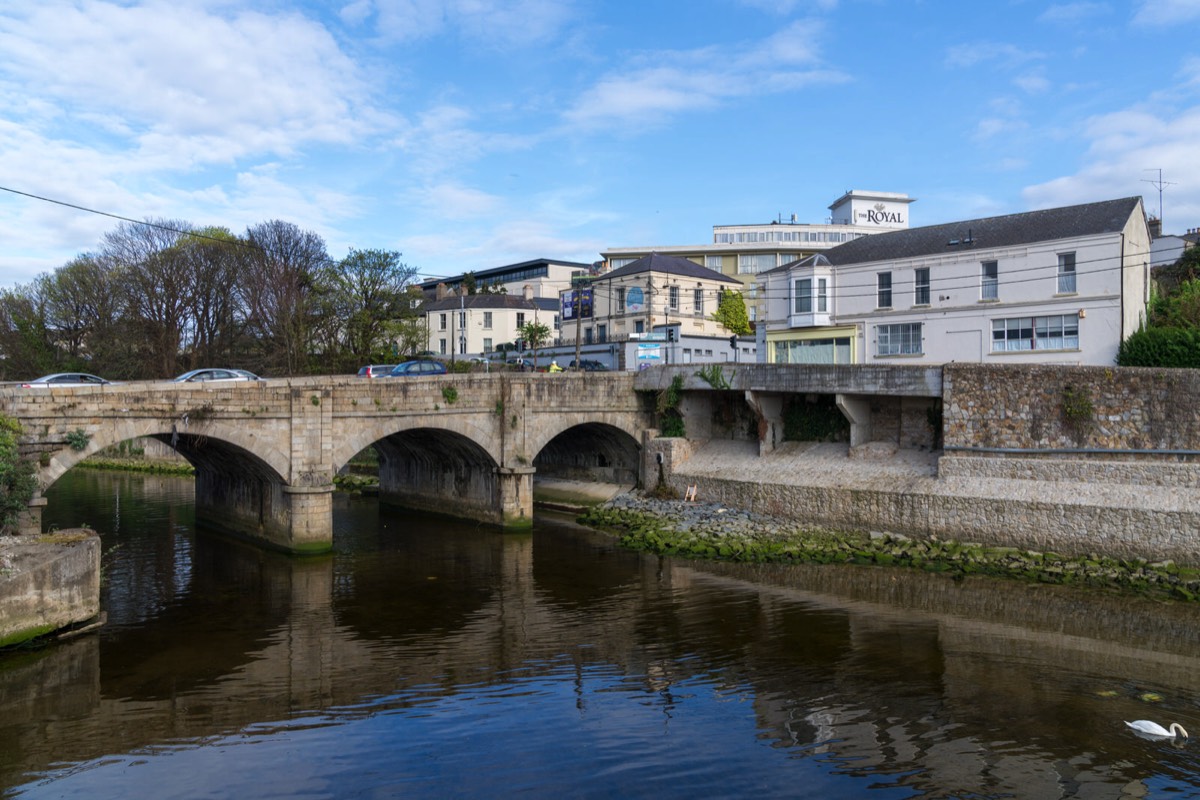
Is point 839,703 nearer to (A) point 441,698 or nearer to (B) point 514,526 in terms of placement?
(A) point 441,698

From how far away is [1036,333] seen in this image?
33.5m

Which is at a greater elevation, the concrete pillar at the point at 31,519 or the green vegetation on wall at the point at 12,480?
the green vegetation on wall at the point at 12,480

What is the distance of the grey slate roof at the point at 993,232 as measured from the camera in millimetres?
32312

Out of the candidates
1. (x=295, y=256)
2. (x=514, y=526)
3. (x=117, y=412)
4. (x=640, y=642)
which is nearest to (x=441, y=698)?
(x=640, y=642)

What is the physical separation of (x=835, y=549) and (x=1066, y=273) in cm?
1527

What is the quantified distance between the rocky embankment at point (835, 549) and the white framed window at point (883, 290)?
1277 cm

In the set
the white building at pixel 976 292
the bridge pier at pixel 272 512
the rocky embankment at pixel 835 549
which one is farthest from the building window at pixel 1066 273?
the bridge pier at pixel 272 512

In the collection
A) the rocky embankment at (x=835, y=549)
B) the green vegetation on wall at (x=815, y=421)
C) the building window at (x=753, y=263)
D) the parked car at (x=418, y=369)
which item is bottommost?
the rocky embankment at (x=835, y=549)

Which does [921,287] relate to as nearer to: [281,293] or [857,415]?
[857,415]

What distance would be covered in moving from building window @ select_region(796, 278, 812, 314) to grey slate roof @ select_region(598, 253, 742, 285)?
18.4 meters

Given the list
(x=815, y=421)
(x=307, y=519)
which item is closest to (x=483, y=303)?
(x=815, y=421)

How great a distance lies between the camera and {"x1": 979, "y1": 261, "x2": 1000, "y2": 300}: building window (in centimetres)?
3434

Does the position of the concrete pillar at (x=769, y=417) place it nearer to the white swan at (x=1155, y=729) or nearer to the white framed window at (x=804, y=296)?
the white framed window at (x=804, y=296)

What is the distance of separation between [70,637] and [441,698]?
8.99 m
